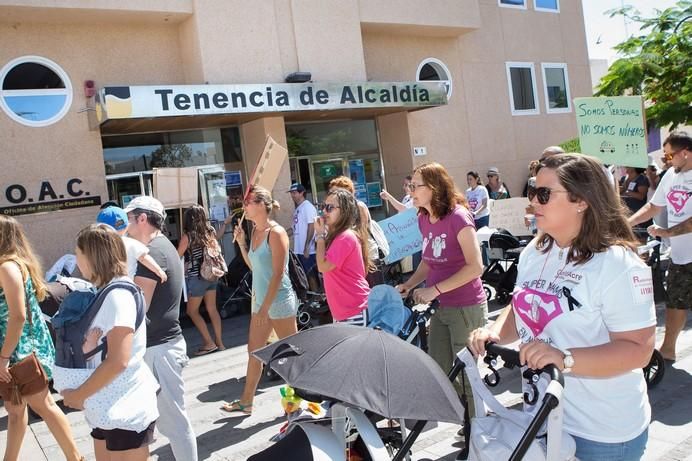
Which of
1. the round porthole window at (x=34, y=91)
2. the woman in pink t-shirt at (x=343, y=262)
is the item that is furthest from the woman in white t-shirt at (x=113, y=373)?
the round porthole window at (x=34, y=91)

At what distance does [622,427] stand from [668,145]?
3.98m

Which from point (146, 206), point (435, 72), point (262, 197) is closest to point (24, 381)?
point (146, 206)

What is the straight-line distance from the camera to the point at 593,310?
85.8 inches

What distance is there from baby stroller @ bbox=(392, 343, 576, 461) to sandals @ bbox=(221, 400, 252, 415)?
3.48 m

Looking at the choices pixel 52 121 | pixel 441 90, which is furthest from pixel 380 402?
pixel 441 90

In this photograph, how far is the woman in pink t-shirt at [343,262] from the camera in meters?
4.66

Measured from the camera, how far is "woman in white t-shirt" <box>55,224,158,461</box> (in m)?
2.99

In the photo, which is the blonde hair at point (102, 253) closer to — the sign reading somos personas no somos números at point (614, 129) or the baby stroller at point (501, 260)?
the sign reading somos personas no somos números at point (614, 129)

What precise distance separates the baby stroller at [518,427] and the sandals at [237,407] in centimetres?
348

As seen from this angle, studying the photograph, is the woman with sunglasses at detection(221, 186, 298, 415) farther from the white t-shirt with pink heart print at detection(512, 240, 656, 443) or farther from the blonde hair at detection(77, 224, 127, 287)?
the white t-shirt with pink heart print at detection(512, 240, 656, 443)

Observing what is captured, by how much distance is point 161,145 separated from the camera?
1209 centimetres

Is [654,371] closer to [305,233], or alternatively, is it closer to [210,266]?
[210,266]

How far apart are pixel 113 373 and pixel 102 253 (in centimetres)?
62

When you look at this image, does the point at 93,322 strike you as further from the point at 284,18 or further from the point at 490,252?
the point at 284,18
